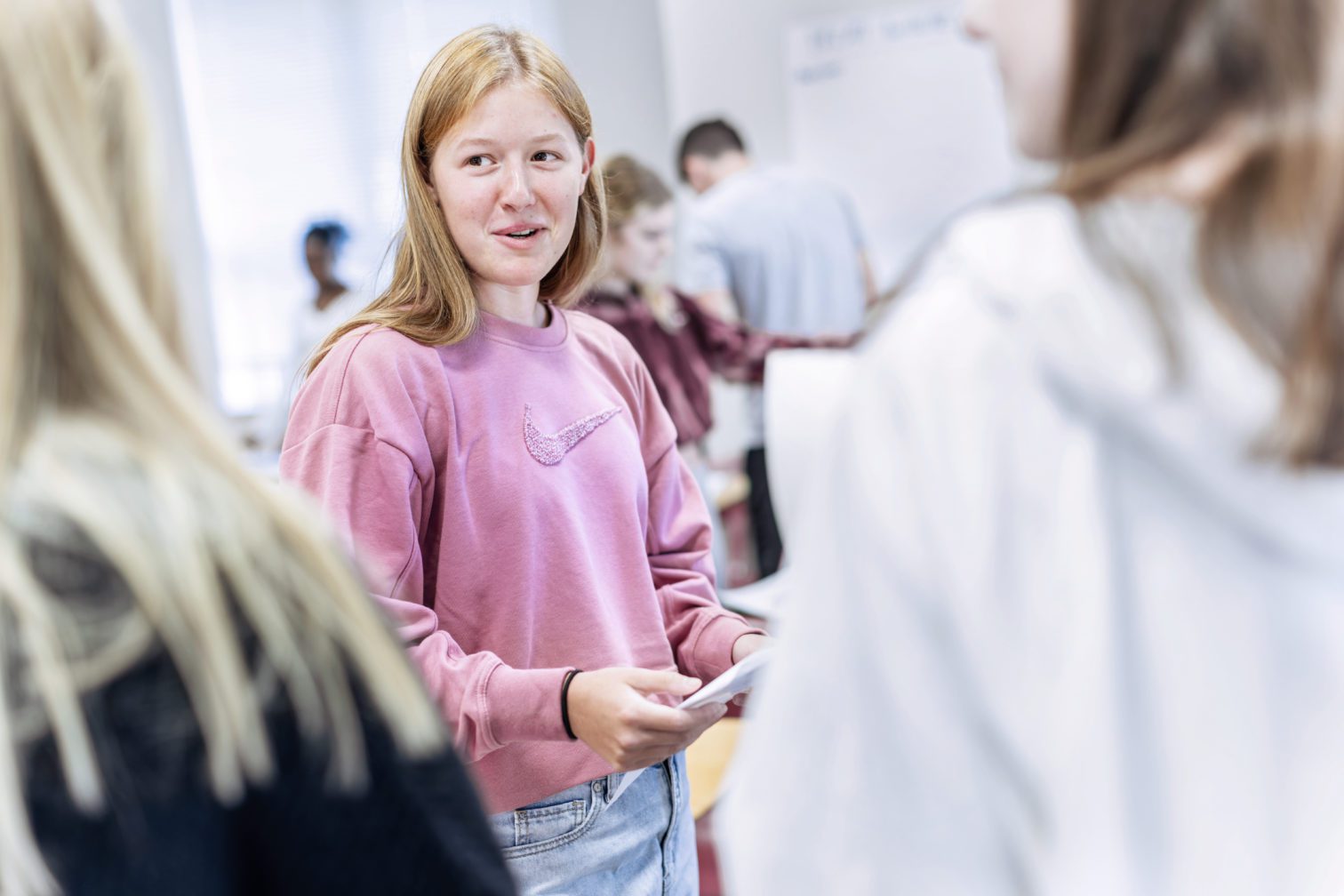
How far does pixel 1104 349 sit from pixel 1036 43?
201 mm

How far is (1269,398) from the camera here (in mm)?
620

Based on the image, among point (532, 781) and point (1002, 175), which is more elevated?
point (1002, 175)

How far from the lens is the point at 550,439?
132cm

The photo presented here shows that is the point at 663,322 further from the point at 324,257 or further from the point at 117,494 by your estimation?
the point at 324,257

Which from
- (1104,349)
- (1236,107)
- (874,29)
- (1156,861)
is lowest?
(1156,861)

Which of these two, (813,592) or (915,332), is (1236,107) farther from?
(813,592)

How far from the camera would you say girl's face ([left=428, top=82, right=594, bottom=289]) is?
133 cm

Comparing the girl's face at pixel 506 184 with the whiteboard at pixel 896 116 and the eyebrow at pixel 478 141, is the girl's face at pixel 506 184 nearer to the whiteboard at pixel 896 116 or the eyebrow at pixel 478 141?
the eyebrow at pixel 478 141

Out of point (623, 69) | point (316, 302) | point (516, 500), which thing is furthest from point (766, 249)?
point (516, 500)

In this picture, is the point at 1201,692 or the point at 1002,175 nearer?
the point at 1201,692

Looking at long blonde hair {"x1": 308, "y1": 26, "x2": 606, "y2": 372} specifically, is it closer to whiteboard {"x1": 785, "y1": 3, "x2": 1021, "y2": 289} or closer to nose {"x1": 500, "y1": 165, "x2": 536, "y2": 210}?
nose {"x1": 500, "y1": 165, "x2": 536, "y2": 210}

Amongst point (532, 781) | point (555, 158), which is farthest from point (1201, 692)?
point (555, 158)

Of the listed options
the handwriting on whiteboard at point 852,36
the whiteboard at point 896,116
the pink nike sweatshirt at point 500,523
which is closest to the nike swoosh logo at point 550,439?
the pink nike sweatshirt at point 500,523

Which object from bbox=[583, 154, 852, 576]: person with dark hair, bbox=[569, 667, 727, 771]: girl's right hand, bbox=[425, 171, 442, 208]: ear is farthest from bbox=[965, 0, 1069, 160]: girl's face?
bbox=[583, 154, 852, 576]: person with dark hair
